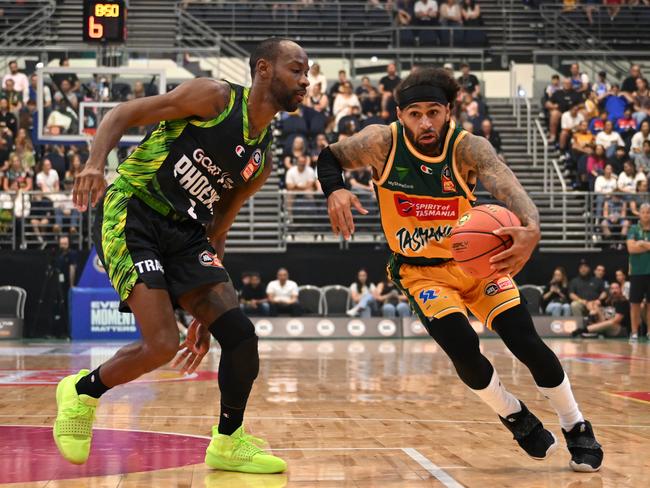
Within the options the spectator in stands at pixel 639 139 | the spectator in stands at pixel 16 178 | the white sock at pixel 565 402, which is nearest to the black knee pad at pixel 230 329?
the white sock at pixel 565 402

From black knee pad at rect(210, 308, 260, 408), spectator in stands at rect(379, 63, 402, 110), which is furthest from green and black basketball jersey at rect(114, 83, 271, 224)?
spectator in stands at rect(379, 63, 402, 110)

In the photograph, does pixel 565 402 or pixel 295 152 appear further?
pixel 295 152

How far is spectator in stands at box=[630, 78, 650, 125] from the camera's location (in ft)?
76.0

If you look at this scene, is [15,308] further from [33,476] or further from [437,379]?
[33,476]

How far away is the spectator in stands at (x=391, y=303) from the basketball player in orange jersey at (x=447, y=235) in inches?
518

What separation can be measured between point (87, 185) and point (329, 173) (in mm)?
1304

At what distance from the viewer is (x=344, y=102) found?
2236cm

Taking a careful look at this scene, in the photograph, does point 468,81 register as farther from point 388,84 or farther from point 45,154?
point 45,154

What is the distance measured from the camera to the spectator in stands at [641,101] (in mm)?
23172

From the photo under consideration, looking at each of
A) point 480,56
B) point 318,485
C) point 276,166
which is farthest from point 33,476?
point 480,56

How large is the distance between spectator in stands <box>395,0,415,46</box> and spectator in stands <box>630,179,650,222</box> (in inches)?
304

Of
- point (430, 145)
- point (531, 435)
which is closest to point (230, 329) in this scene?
point (430, 145)

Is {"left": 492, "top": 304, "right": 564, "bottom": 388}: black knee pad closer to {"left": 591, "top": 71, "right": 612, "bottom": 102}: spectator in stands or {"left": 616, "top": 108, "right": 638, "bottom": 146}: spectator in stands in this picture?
{"left": 616, "top": 108, "right": 638, "bottom": 146}: spectator in stands

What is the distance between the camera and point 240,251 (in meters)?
19.8
